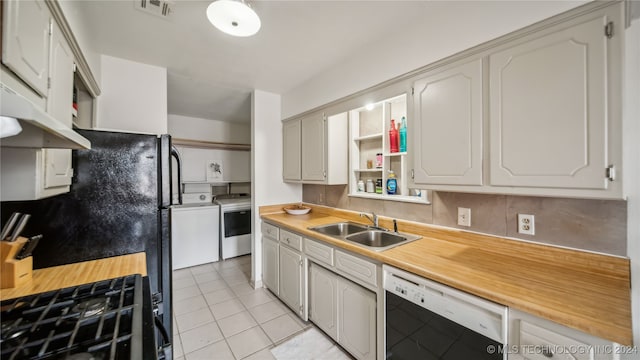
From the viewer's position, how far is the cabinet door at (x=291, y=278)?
211 centimetres

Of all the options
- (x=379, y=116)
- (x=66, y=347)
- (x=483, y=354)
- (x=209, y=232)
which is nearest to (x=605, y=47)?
(x=483, y=354)

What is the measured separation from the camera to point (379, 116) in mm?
2324

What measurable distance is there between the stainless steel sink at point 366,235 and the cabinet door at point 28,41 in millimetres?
1715

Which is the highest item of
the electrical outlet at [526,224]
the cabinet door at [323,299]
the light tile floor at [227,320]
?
the electrical outlet at [526,224]

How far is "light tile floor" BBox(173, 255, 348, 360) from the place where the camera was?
71.6 inches

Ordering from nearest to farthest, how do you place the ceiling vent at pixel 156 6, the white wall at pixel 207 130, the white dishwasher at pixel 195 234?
1. the ceiling vent at pixel 156 6
2. the white dishwasher at pixel 195 234
3. the white wall at pixel 207 130

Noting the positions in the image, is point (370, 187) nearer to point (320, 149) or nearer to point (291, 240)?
point (320, 149)

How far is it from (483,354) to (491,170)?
85cm

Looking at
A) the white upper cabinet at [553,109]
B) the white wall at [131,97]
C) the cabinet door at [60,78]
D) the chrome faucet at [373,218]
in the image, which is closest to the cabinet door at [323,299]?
the chrome faucet at [373,218]

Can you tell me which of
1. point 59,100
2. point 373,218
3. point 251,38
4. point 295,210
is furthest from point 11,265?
point 373,218

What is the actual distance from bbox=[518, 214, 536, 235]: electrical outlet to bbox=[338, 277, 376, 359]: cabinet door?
94 centimetres

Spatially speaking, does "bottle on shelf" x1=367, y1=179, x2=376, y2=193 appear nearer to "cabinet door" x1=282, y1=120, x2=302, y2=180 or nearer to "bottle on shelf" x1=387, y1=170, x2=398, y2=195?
"bottle on shelf" x1=387, y1=170, x2=398, y2=195

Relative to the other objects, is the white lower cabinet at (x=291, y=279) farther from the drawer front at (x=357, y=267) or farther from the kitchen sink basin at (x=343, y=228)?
the drawer front at (x=357, y=267)

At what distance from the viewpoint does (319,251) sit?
6.10 feet
